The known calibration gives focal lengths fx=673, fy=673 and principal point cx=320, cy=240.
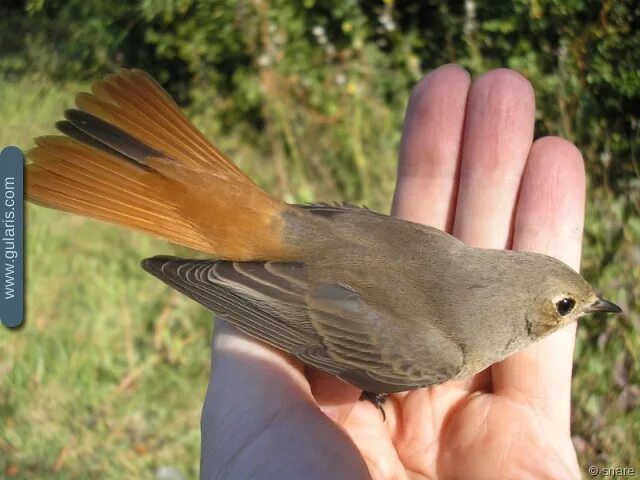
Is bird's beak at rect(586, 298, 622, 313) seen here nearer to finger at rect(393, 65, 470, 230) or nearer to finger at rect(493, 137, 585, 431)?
finger at rect(493, 137, 585, 431)

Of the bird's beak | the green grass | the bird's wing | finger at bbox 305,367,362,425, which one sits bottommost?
the green grass

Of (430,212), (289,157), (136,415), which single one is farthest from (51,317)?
→ (430,212)

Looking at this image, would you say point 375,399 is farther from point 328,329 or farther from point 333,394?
point 328,329

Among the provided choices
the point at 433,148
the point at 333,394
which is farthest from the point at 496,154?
the point at 333,394

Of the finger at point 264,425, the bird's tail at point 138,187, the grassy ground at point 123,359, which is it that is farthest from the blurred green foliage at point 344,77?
the bird's tail at point 138,187

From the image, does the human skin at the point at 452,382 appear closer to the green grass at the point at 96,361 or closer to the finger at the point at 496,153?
the finger at the point at 496,153

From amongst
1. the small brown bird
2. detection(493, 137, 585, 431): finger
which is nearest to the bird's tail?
the small brown bird
